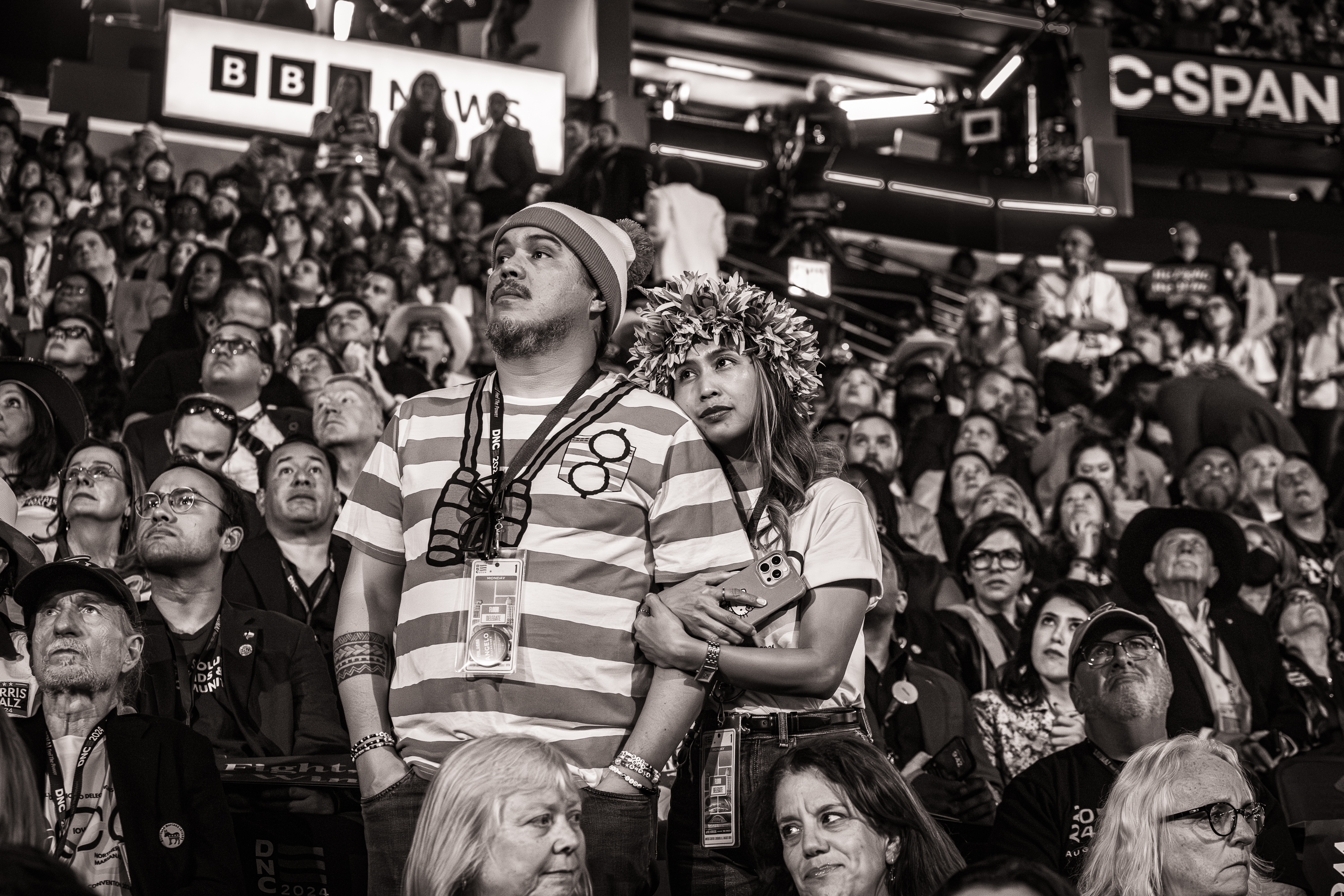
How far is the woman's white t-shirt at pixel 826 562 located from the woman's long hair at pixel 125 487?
2484 millimetres

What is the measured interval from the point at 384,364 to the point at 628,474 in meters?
5.18

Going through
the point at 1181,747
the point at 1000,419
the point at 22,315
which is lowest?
the point at 1181,747

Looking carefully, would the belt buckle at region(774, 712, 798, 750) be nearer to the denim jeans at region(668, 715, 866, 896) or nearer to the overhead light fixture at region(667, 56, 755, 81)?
the denim jeans at region(668, 715, 866, 896)

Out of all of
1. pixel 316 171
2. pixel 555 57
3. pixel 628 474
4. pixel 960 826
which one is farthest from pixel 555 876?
pixel 555 57

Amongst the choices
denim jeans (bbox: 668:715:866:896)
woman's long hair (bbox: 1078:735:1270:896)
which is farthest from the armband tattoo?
woman's long hair (bbox: 1078:735:1270:896)

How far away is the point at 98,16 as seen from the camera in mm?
15477

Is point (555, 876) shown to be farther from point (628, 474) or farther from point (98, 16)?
point (98, 16)

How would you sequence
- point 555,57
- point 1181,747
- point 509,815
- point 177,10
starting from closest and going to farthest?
point 509,815
point 1181,747
point 177,10
point 555,57

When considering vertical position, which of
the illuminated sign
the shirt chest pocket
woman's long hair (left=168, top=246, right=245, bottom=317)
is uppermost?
the illuminated sign

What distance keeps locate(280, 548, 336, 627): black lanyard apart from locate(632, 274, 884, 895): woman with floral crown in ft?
6.02

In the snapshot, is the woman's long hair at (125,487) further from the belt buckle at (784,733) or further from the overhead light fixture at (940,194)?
the overhead light fixture at (940,194)

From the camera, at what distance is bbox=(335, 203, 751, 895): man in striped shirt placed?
2635 mm

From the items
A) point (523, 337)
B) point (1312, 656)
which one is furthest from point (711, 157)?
point (523, 337)

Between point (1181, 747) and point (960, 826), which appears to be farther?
point (960, 826)
